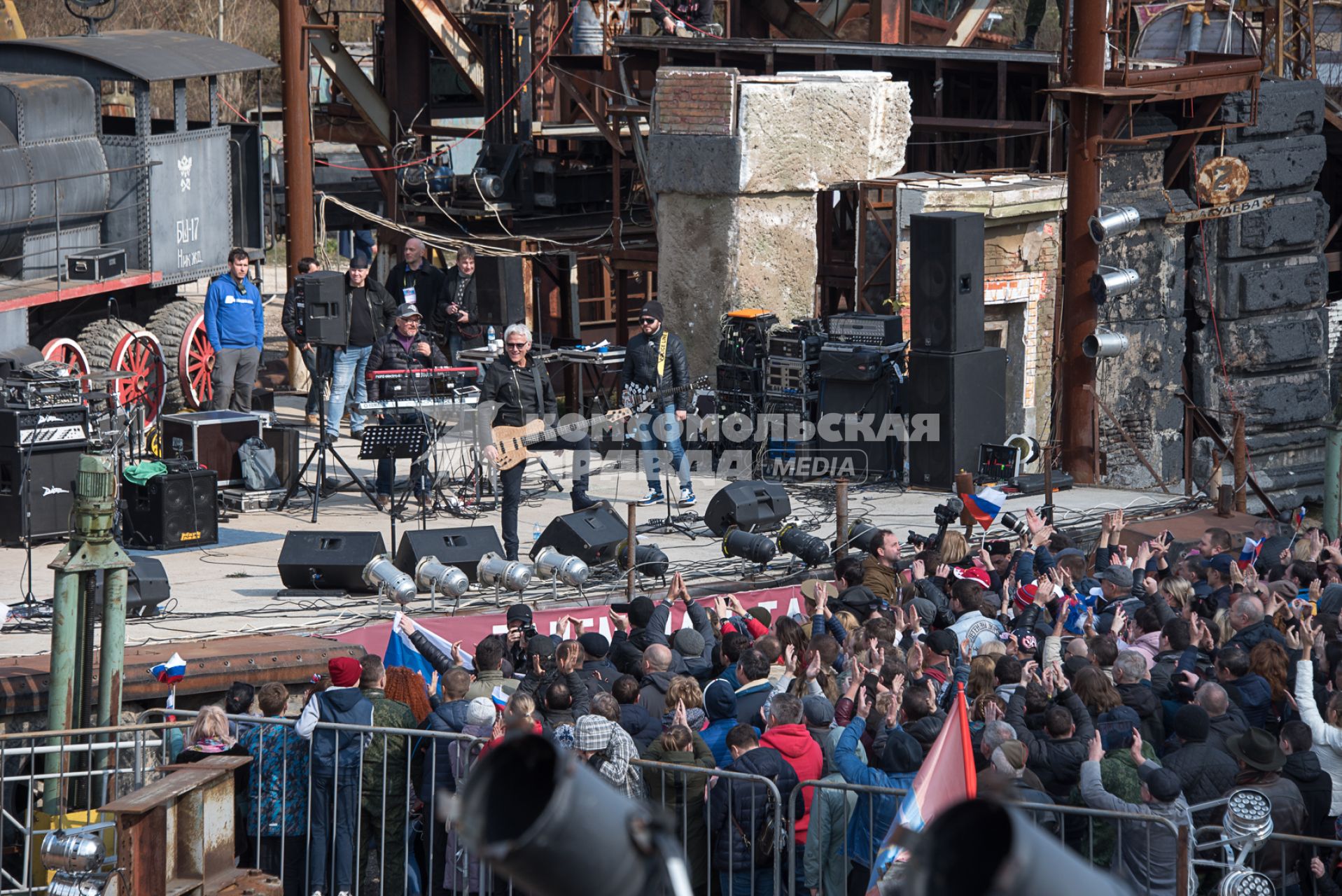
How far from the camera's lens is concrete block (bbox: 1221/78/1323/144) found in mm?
17391

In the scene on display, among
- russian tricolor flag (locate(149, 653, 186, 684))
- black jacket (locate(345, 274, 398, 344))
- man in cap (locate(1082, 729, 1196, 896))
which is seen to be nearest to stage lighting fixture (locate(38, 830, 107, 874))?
russian tricolor flag (locate(149, 653, 186, 684))

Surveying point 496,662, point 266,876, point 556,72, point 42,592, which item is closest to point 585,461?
point 42,592

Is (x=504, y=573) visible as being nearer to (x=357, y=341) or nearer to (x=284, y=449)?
(x=284, y=449)

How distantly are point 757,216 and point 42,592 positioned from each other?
24.0ft

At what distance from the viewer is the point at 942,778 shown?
578 cm

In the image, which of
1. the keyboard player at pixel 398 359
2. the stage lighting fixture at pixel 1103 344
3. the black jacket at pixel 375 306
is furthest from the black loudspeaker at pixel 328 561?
the stage lighting fixture at pixel 1103 344

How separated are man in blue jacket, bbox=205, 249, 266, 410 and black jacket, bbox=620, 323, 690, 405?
372 centimetres

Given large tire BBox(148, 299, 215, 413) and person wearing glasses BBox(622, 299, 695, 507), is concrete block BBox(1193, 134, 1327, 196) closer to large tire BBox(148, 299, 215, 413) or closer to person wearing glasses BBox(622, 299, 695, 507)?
person wearing glasses BBox(622, 299, 695, 507)

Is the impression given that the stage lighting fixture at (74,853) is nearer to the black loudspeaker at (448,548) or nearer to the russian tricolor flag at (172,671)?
the russian tricolor flag at (172,671)

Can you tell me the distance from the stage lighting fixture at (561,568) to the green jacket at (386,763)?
351cm

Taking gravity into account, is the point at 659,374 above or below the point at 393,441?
above

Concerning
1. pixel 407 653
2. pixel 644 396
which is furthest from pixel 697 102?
pixel 407 653

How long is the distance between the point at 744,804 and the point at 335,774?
169 cm

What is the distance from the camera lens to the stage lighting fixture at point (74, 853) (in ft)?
20.7
